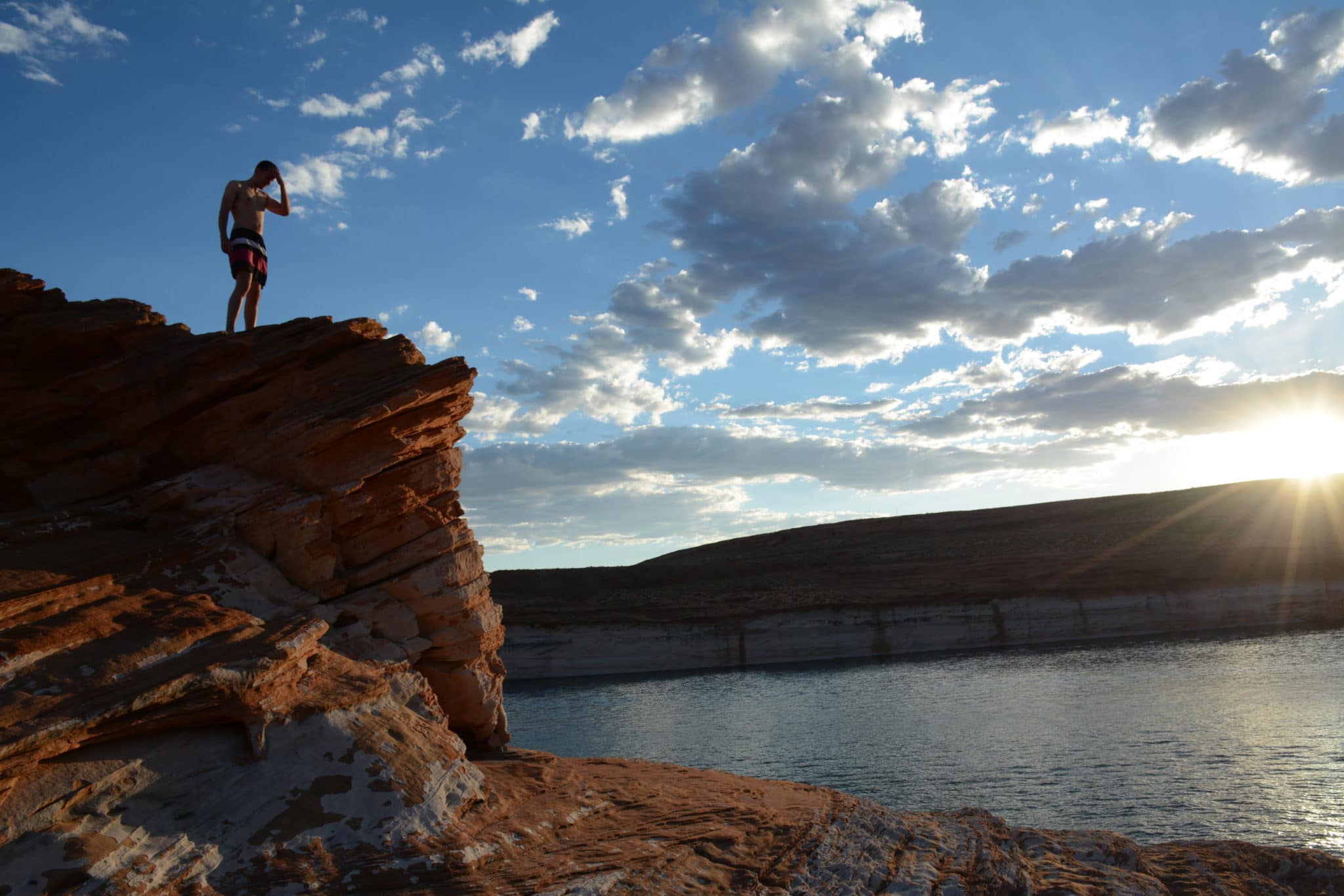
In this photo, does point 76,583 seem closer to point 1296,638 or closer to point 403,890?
point 403,890

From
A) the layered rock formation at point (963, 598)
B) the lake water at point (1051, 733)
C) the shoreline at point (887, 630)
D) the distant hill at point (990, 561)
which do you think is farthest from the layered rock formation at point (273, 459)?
the distant hill at point (990, 561)

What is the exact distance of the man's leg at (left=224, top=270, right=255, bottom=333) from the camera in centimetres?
1075

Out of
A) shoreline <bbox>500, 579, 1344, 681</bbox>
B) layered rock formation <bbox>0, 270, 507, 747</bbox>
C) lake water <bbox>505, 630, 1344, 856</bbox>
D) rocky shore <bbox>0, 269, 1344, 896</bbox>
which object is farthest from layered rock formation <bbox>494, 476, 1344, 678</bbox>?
layered rock formation <bbox>0, 270, 507, 747</bbox>

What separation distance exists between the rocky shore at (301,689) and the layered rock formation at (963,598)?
1128 inches

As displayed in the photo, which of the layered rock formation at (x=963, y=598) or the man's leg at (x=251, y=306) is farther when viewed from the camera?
the layered rock formation at (x=963, y=598)

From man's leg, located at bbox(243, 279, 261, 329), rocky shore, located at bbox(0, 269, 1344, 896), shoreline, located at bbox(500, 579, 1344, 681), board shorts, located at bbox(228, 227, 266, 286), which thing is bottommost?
shoreline, located at bbox(500, 579, 1344, 681)

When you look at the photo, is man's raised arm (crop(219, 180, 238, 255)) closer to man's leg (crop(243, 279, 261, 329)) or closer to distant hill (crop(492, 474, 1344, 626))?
man's leg (crop(243, 279, 261, 329))

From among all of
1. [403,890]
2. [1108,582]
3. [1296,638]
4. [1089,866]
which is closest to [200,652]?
[403,890]

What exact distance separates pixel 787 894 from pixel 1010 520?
58.1 metres

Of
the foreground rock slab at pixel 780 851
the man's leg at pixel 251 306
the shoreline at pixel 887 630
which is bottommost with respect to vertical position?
the shoreline at pixel 887 630

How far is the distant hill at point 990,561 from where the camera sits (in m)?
40.6

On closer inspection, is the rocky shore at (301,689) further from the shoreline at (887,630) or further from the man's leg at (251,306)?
the shoreline at (887,630)

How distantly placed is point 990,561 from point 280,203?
141 ft

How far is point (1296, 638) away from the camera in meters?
31.5
